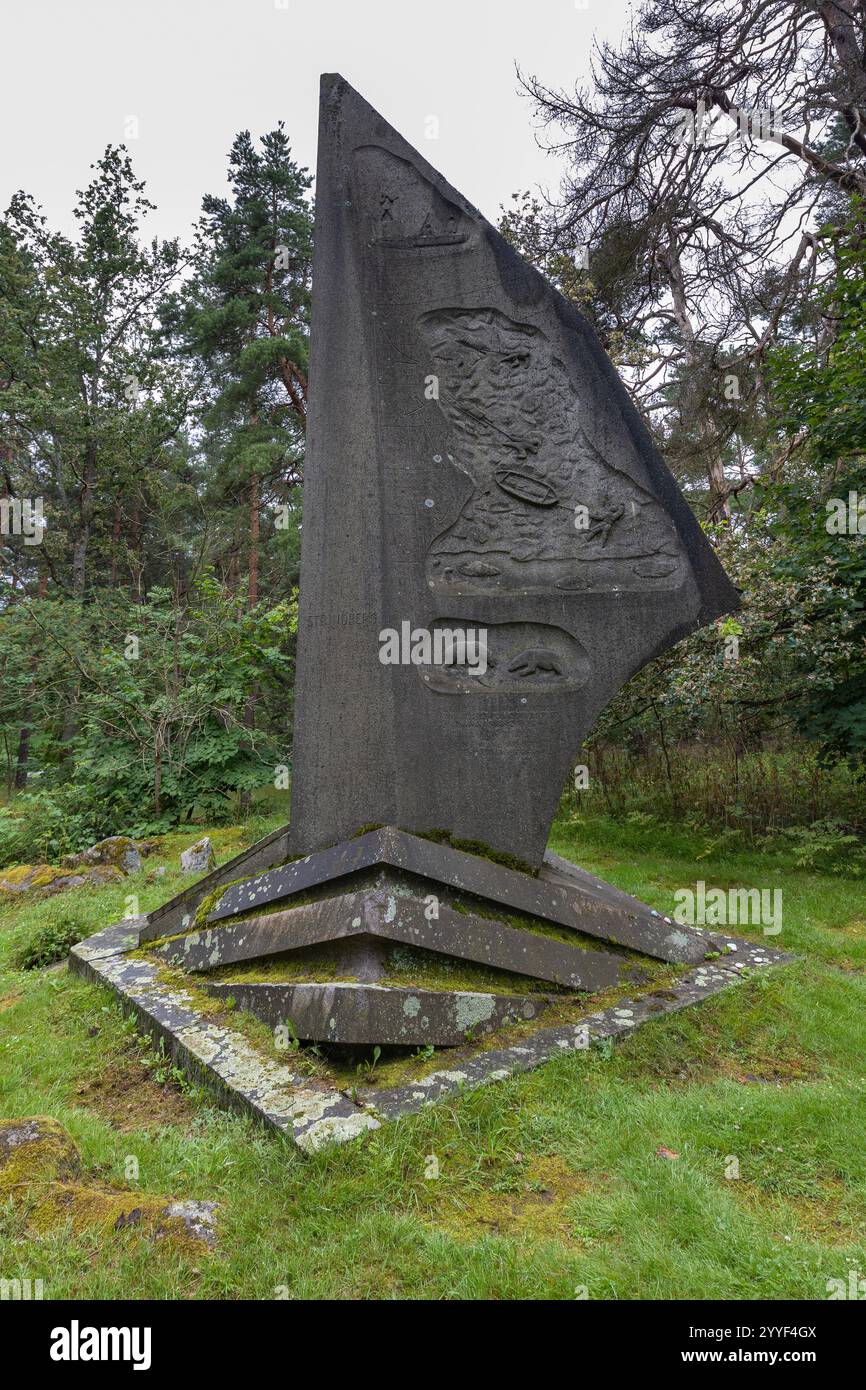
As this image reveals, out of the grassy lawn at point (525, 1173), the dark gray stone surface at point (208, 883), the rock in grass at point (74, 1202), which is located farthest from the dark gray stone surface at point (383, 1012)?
the dark gray stone surface at point (208, 883)

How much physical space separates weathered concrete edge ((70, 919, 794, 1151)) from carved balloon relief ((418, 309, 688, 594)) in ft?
7.20

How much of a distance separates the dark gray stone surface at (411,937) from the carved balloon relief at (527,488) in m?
1.79

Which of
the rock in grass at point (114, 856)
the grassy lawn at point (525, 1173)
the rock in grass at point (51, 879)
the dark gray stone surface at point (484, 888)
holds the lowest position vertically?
the rock in grass at point (51, 879)

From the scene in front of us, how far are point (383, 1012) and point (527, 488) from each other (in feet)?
9.46

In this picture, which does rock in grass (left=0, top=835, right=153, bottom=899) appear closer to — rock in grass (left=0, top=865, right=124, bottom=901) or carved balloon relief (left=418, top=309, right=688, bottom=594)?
rock in grass (left=0, top=865, right=124, bottom=901)

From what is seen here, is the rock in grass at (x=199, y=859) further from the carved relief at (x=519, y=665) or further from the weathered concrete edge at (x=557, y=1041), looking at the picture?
the weathered concrete edge at (x=557, y=1041)

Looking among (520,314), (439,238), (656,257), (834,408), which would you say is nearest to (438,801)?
(520,314)

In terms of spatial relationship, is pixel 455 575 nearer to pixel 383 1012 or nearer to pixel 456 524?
pixel 456 524

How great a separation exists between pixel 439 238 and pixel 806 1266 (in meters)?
5.04

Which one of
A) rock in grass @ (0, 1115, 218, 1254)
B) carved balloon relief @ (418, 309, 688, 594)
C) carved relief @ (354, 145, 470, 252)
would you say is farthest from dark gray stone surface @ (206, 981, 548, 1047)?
carved relief @ (354, 145, 470, 252)

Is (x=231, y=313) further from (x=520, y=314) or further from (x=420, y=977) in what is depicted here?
(x=420, y=977)

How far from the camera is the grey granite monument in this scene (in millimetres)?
3953

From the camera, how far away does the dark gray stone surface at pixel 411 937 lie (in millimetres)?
3291

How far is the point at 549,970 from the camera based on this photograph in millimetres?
3537
